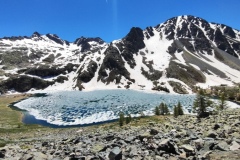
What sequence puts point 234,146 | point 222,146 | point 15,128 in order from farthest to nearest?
point 15,128 < point 222,146 < point 234,146

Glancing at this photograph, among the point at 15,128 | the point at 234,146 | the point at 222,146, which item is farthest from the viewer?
the point at 15,128

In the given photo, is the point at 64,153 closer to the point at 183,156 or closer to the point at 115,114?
the point at 183,156

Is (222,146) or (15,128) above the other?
(222,146)

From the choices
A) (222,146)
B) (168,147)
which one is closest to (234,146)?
(222,146)

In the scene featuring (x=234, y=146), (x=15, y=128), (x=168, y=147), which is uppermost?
(x=234, y=146)

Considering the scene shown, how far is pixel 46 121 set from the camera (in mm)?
95375

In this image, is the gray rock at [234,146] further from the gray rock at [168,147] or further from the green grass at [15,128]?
the green grass at [15,128]

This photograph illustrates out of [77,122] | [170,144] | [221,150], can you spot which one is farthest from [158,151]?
[77,122]

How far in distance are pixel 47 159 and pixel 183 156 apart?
403 inches

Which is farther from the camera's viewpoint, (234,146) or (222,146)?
(222,146)

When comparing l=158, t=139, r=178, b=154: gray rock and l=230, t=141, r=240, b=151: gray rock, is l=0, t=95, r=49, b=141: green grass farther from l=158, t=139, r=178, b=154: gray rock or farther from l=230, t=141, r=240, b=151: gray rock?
Result: l=230, t=141, r=240, b=151: gray rock

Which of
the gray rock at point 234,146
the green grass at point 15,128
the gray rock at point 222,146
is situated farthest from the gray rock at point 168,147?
the green grass at point 15,128

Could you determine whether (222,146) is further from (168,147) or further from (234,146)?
(168,147)

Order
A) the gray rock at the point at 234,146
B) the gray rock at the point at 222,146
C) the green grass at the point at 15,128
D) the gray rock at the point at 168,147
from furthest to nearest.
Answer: the green grass at the point at 15,128, the gray rock at the point at 168,147, the gray rock at the point at 222,146, the gray rock at the point at 234,146
